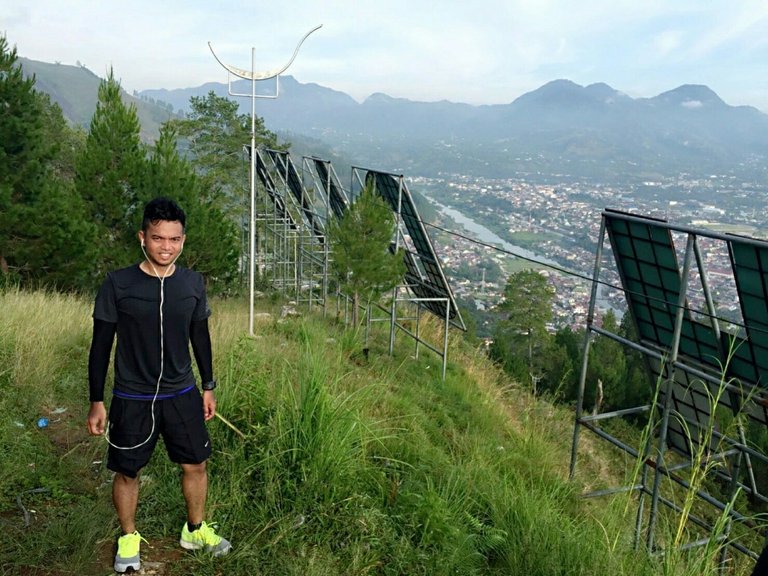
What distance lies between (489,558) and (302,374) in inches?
63.8

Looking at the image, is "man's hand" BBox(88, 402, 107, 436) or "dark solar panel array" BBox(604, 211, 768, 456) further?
"dark solar panel array" BBox(604, 211, 768, 456)

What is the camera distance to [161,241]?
2541 mm

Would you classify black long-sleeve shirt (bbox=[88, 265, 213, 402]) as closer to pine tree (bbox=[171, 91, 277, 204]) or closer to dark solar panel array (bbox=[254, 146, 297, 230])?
dark solar panel array (bbox=[254, 146, 297, 230])

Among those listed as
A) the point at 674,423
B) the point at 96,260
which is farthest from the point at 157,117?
the point at 674,423

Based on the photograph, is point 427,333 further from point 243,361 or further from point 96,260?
point 243,361

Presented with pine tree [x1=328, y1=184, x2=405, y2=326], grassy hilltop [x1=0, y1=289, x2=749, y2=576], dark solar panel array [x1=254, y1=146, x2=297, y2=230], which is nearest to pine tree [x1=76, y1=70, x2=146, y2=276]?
dark solar panel array [x1=254, y1=146, x2=297, y2=230]

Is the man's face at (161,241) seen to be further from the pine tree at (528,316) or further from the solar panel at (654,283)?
the pine tree at (528,316)

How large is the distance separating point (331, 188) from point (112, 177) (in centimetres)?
519

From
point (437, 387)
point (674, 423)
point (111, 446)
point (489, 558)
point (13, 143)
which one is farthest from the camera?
point (13, 143)

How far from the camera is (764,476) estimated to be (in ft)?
62.8

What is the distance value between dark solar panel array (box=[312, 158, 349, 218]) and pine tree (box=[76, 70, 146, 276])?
4.30m

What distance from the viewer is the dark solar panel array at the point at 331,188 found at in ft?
43.6

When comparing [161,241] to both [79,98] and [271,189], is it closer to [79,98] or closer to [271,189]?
[271,189]

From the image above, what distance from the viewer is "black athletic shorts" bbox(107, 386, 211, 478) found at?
262cm
